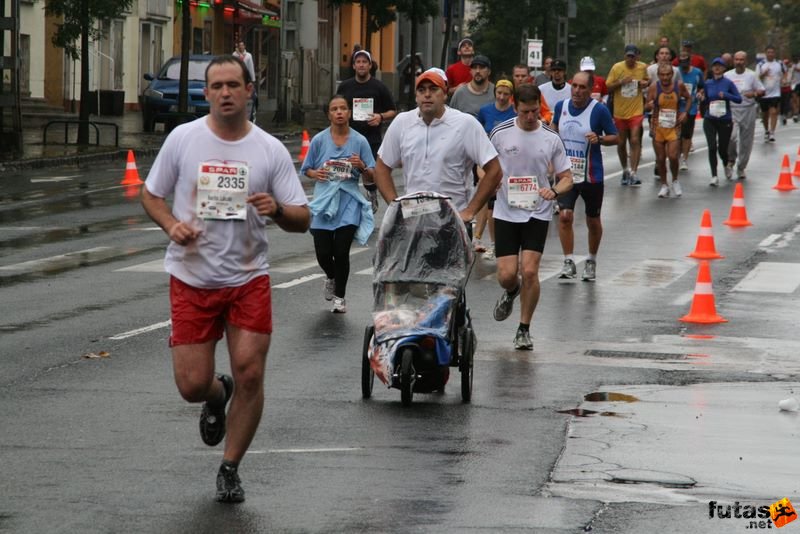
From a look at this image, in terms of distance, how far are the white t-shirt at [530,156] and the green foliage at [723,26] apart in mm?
142964

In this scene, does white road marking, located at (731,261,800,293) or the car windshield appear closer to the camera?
white road marking, located at (731,261,800,293)

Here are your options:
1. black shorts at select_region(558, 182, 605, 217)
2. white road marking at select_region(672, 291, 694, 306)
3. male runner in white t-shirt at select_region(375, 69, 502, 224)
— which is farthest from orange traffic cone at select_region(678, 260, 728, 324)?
male runner in white t-shirt at select_region(375, 69, 502, 224)

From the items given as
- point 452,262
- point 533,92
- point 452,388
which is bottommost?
point 452,388

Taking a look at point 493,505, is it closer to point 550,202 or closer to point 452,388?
point 452,388

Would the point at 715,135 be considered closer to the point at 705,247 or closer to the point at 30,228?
the point at 705,247

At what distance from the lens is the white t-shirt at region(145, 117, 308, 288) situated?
281 inches

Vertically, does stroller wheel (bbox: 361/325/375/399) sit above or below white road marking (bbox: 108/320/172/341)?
above

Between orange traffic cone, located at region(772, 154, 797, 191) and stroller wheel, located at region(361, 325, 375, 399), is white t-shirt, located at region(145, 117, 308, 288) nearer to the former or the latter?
stroller wheel, located at region(361, 325, 375, 399)

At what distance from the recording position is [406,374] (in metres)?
9.37

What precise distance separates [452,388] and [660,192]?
15.2m

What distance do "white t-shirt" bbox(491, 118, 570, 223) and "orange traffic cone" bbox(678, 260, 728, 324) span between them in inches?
69.2

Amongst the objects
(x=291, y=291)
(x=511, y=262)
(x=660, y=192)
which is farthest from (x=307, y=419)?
(x=660, y=192)

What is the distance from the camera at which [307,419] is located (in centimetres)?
906

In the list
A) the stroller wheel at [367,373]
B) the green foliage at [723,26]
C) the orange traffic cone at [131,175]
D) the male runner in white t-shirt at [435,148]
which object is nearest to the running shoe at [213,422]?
the stroller wheel at [367,373]
